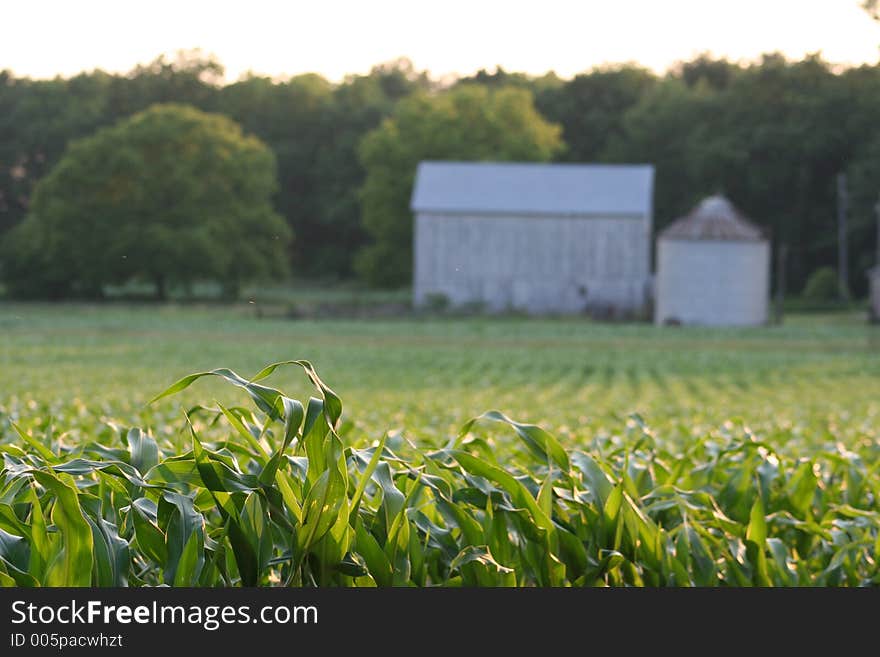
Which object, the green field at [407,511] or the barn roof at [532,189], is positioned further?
the barn roof at [532,189]

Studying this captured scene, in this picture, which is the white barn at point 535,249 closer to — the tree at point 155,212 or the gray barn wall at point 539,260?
the gray barn wall at point 539,260

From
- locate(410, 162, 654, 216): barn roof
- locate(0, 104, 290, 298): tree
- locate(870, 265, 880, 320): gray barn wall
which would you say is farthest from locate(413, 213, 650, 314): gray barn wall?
locate(870, 265, 880, 320): gray barn wall

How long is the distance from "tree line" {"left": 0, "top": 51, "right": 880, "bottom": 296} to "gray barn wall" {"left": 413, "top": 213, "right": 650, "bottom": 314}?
712 cm

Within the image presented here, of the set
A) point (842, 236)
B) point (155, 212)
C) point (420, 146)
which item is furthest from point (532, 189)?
point (842, 236)

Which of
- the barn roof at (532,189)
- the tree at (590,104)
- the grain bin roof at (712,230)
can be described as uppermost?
the tree at (590,104)

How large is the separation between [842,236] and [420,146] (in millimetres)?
21999

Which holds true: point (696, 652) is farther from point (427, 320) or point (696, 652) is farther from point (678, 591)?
point (427, 320)

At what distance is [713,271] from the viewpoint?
48.9 m

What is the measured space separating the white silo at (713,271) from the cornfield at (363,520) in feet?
152

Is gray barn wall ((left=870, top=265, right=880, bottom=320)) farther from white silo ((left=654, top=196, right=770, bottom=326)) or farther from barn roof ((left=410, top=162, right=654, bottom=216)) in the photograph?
barn roof ((left=410, top=162, right=654, bottom=216))

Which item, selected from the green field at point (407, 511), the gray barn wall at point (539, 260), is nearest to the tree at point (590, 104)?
the gray barn wall at point (539, 260)

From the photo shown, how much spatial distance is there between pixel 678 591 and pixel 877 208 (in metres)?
62.8

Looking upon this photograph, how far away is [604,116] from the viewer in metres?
75.9

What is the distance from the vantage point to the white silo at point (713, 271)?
48781 millimetres
